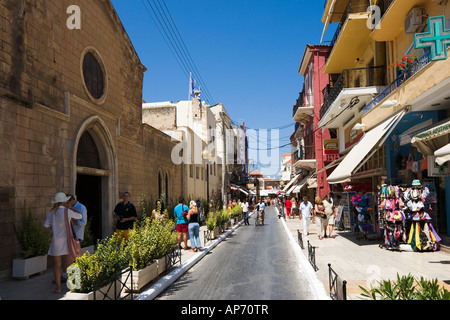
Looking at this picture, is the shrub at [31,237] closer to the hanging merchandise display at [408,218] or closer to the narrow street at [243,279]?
the narrow street at [243,279]

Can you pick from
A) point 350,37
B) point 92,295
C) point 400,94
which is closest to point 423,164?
point 400,94

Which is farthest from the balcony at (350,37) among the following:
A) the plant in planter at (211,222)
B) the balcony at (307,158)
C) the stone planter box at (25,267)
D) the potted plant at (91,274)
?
the stone planter box at (25,267)

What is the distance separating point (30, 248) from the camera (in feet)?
26.4

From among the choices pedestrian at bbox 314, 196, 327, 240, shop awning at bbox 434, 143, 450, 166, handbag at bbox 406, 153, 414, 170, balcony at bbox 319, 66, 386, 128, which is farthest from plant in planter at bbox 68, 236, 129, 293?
balcony at bbox 319, 66, 386, 128

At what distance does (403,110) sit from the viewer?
10500mm

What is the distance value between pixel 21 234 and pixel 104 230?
16.5ft

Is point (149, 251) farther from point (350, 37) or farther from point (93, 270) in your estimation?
point (350, 37)

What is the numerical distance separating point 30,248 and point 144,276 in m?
2.97

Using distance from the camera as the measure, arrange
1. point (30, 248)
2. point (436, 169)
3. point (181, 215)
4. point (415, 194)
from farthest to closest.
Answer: point (181, 215)
point (415, 194)
point (436, 169)
point (30, 248)

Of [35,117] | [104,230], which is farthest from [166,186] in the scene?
[35,117]

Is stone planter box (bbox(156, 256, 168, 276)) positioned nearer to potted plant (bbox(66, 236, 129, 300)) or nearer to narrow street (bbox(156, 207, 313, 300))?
narrow street (bbox(156, 207, 313, 300))

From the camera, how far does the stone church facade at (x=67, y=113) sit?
812 cm
